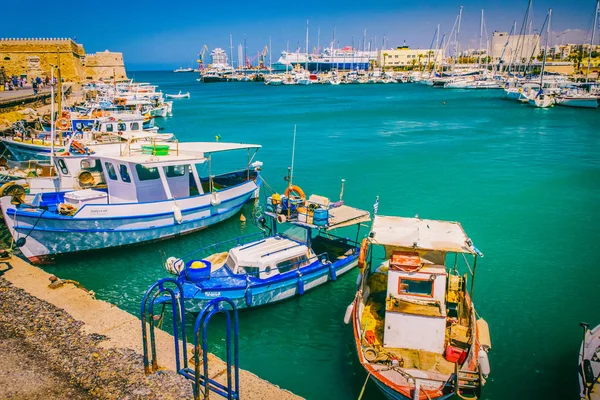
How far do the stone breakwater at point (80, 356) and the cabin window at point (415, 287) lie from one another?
5.09 meters

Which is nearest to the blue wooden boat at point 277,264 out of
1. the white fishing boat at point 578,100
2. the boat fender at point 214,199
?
the boat fender at point 214,199

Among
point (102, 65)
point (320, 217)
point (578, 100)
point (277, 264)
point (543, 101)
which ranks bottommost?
point (277, 264)

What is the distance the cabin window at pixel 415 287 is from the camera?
33.8ft

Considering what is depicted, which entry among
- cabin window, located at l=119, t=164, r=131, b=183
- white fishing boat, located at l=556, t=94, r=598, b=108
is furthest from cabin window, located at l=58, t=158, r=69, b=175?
white fishing boat, located at l=556, t=94, r=598, b=108

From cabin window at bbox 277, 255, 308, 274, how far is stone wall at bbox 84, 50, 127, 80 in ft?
331

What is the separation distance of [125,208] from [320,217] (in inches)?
330

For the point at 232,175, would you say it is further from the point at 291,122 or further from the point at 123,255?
the point at 291,122

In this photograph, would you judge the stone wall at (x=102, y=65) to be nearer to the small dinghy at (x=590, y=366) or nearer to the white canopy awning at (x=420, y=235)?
the white canopy awning at (x=420, y=235)

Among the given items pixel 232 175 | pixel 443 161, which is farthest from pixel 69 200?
pixel 443 161

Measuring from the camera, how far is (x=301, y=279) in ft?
45.0

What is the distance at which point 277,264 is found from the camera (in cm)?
1358

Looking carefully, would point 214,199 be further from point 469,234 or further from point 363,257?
point 469,234

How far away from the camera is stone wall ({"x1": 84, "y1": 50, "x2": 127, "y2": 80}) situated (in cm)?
10250

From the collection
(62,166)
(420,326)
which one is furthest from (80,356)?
(62,166)
